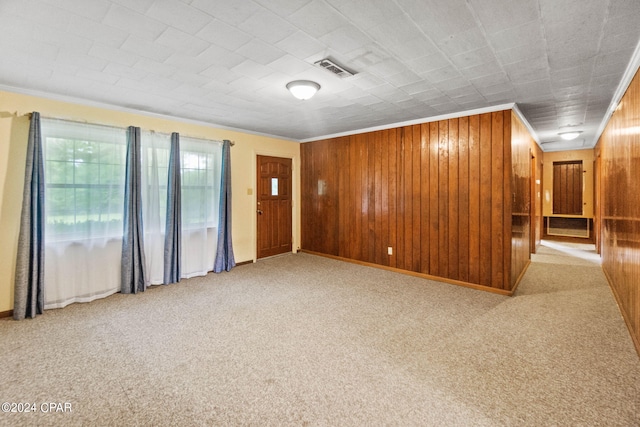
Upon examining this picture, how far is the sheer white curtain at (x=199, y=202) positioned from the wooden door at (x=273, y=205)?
95 cm

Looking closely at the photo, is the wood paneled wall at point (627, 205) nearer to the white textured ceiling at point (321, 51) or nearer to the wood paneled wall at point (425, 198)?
the white textured ceiling at point (321, 51)

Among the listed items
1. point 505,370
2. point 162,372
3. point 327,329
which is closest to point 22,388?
point 162,372

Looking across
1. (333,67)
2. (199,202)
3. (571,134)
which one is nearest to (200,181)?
(199,202)

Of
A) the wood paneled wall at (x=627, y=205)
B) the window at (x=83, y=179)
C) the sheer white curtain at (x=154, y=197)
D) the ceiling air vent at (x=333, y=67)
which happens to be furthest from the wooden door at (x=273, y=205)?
the wood paneled wall at (x=627, y=205)

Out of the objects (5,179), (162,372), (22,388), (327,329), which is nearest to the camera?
(22,388)

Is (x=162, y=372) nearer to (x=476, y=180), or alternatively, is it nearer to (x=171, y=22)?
(x=171, y=22)

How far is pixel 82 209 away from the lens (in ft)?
11.6

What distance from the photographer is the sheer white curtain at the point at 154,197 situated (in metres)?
4.07

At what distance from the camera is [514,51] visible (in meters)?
2.40

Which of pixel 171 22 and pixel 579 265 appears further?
pixel 579 265

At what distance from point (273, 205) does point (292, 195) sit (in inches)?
21.7

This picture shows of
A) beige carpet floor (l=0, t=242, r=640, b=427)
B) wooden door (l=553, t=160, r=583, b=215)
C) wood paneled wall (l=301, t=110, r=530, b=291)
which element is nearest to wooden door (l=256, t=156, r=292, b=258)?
wood paneled wall (l=301, t=110, r=530, b=291)

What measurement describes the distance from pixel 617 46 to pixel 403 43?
1.68m

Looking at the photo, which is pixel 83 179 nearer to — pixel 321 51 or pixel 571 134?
pixel 321 51
